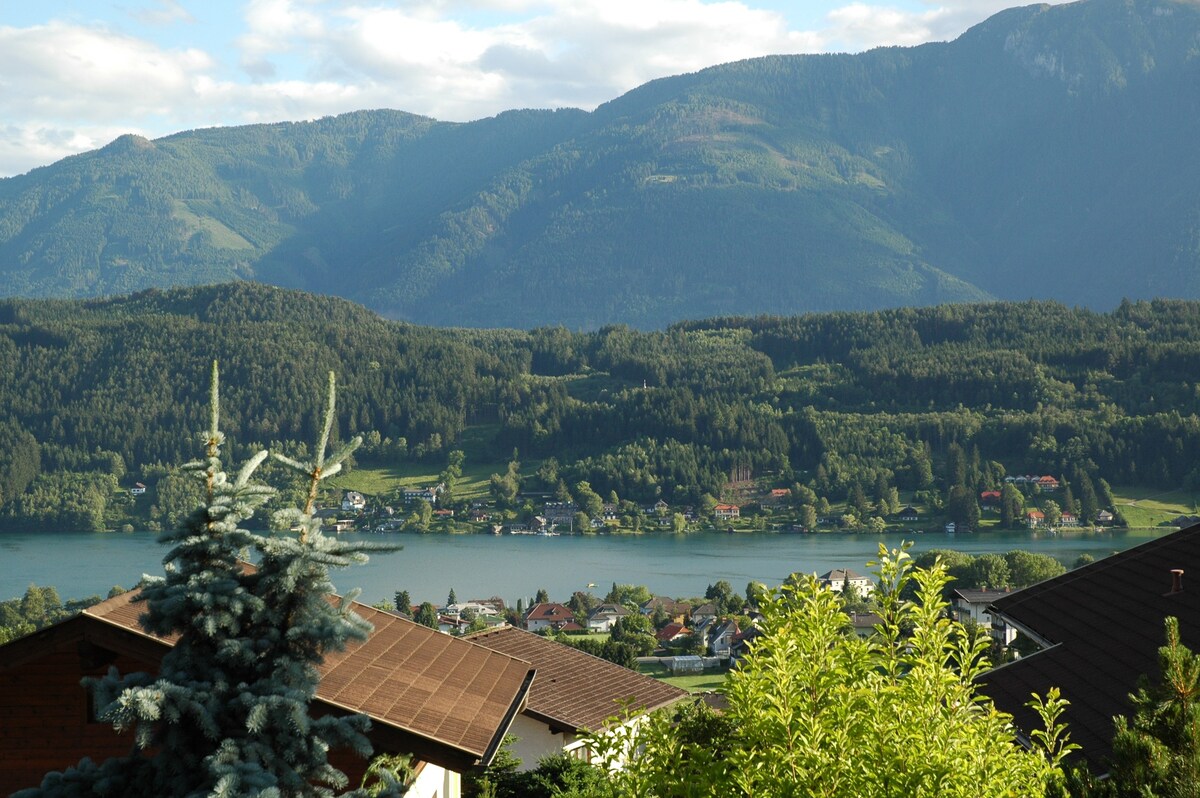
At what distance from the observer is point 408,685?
26.5 ft

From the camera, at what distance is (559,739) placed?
15.2m

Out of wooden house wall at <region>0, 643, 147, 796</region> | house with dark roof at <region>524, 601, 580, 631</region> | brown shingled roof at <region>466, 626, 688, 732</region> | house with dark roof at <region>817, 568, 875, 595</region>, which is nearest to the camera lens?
wooden house wall at <region>0, 643, 147, 796</region>

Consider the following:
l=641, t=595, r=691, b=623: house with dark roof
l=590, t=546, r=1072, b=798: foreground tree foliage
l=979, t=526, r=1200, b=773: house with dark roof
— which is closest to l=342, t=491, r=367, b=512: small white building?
l=641, t=595, r=691, b=623: house with dark roof

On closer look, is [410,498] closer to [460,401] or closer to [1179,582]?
→ [460,401]

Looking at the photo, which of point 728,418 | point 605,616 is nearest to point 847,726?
point 605,616

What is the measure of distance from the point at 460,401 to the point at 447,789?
7090 inches

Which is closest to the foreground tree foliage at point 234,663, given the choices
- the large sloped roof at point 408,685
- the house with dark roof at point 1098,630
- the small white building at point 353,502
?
the large sloped roof at point 408,685

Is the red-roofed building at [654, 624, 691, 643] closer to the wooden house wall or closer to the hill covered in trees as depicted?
the wooden house wall

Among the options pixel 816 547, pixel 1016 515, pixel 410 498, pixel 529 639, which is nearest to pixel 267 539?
pixel 529 639

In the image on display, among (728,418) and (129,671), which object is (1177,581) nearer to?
(129,671)

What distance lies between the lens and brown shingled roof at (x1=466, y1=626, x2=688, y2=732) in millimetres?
15633

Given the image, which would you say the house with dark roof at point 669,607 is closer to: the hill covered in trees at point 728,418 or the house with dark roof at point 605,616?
the house with dark roof at point 605,616

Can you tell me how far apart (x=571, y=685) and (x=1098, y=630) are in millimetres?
7687

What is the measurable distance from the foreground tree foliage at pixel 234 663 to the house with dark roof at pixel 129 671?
A: 1.12 metres
